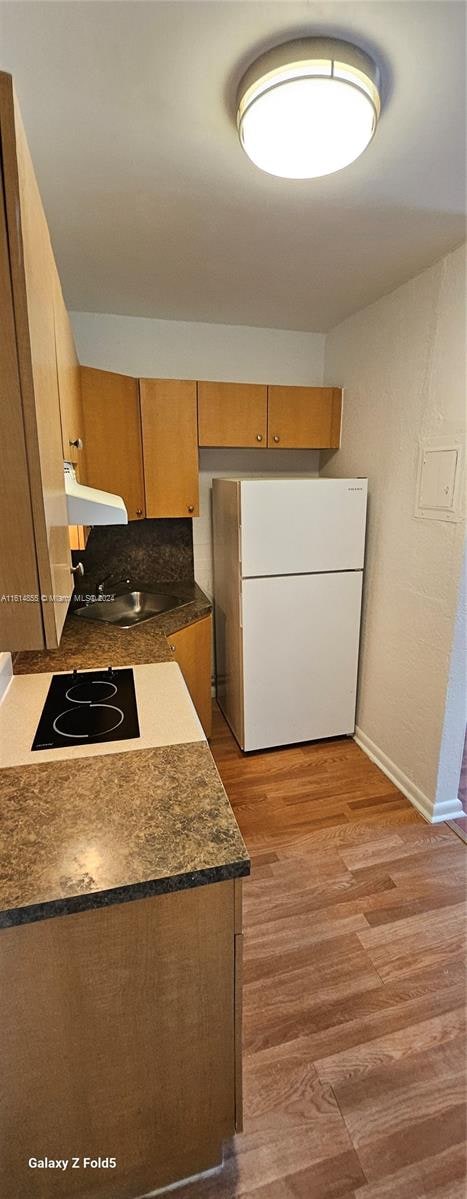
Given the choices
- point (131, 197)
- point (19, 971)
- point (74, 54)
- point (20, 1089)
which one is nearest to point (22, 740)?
point (19, 971)

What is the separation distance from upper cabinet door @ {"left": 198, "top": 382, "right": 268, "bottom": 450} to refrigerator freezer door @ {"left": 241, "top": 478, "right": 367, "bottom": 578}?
425 millimetres

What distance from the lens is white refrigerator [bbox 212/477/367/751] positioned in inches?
92.2

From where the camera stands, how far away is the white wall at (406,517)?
1.90 metres

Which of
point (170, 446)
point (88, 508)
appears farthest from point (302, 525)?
point (88, 508)

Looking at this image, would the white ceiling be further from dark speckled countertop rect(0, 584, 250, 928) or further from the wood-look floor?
the wood-look floor

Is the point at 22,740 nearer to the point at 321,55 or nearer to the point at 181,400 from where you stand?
the point at 321,55

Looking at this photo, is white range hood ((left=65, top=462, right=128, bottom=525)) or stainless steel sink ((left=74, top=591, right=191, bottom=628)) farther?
stainless steel sink ((left=74, top=591, right=191, bottom=628))

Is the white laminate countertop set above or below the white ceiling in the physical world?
below

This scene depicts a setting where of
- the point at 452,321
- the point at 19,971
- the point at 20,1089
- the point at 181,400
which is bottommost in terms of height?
the point at 20,1089

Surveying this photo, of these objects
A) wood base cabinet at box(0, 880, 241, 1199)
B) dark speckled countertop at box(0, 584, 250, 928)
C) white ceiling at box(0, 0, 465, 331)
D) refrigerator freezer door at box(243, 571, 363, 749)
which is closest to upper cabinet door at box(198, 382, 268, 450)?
white ceiling at box(0, 0, 465, 331)

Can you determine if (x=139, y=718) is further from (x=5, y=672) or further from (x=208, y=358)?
(x=208, y=358)

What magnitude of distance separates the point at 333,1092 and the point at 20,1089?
0.84 metres

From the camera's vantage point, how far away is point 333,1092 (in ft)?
4.04

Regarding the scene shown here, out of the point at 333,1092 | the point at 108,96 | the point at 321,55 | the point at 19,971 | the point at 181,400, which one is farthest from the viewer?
the point at 181,400
